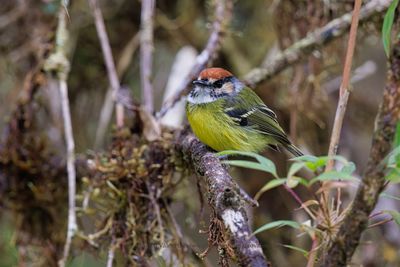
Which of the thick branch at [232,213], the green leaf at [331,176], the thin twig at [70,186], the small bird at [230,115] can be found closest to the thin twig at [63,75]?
the thin twig at [70,186]

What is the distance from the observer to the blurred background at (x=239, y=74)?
3.83m

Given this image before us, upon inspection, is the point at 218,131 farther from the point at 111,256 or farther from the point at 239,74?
the point at 239,74

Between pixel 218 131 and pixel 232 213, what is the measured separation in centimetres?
172

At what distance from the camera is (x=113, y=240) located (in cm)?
284

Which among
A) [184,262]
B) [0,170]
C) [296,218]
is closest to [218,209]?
[184,262]

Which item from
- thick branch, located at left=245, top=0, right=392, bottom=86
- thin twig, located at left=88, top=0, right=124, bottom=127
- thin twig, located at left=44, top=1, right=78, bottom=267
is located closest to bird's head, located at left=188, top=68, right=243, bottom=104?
thick branch, located at left=245, top=0, right=392, bottom=86

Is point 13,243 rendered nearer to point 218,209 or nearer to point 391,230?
point 218,209

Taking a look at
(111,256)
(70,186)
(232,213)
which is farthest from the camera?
(70,186)

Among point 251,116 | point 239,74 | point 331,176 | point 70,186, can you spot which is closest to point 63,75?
point 70,186

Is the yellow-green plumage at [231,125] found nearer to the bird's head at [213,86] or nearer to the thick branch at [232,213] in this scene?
the bird's head at [213,86]

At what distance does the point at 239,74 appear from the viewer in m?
4.70

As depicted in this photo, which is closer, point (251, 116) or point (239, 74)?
point (251, 116)

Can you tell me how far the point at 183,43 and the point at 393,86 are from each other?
3601mm

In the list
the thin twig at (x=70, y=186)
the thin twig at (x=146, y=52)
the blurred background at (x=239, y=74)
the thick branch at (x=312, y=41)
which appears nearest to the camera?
the thin twig at (x=70, y=186)
